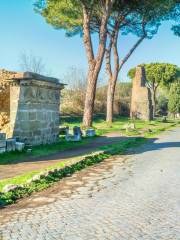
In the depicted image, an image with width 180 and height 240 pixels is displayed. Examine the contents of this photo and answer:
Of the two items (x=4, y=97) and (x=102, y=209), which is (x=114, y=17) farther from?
(x=102, y=209)

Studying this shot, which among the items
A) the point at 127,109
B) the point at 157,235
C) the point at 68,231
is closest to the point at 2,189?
the point at 68,231

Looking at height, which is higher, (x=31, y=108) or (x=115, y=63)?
(x=115, y=63)

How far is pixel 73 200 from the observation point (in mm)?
6344

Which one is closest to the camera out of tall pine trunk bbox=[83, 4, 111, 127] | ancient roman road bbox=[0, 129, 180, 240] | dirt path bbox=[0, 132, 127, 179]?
ancient roman road bbox=[0, 129, 180, 240]

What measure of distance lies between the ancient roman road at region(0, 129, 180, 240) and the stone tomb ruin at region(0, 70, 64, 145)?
13.7 feet

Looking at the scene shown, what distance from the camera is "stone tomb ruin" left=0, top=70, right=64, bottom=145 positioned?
12.7 metres

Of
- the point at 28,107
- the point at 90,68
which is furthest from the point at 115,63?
the point at 28,107

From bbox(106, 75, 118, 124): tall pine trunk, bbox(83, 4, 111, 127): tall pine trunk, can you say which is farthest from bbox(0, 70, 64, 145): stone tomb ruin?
bbox(106, 75, 118, 124): tall pine trunk

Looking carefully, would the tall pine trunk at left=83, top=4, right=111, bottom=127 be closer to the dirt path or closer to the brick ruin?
the brick ruin

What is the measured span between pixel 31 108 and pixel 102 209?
764cm

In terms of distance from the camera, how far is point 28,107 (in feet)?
42.3

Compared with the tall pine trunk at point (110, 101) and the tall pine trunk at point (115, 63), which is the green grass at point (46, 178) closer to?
the tall pine trunk at point (110, 101)

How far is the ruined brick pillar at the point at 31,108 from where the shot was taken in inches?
498

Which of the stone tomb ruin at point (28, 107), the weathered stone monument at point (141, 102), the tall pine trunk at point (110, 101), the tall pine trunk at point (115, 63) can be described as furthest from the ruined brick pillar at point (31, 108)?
the weathered stone monument at point (141, 102)
